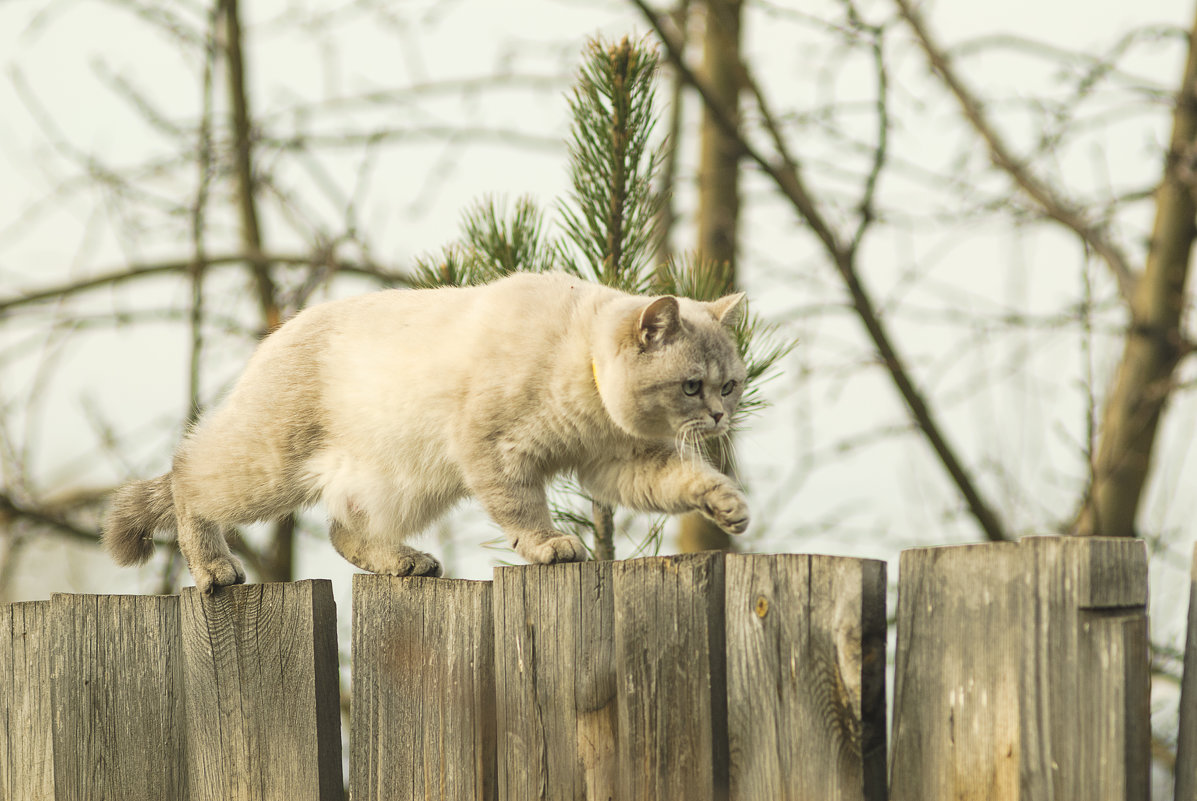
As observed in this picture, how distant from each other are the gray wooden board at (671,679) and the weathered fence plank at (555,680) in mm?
49

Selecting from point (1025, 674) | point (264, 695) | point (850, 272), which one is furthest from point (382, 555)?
point (850, 272)

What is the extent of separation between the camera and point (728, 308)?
2.69 meters

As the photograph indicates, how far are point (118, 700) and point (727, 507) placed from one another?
5.46ft

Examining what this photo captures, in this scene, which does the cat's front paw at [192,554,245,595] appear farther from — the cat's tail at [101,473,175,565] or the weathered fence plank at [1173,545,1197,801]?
the weathered fence plank at [1173,545,1197,801]

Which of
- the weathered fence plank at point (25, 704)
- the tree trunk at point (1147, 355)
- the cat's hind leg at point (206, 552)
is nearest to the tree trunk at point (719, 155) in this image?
the tree trunk at point (1147, 355)

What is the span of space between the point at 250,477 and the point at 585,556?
1053mm

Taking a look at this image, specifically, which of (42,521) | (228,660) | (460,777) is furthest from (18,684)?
(42,521)

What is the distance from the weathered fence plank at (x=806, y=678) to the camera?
1.74m

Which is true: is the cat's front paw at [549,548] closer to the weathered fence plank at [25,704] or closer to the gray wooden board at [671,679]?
the gray wooden board at [671,679]

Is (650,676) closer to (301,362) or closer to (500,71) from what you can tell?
(301,362)

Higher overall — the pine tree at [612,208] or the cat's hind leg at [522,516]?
the pine tree at [612,208]

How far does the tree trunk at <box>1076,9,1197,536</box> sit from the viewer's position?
17.2 ft

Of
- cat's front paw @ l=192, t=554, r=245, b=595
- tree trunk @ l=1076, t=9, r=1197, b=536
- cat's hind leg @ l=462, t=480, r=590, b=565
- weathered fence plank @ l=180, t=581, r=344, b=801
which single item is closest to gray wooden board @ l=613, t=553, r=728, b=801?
cat's hind leg @ l=462, t=480, r=590, b=565

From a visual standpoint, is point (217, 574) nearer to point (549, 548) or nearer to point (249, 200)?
point (549, 548)
